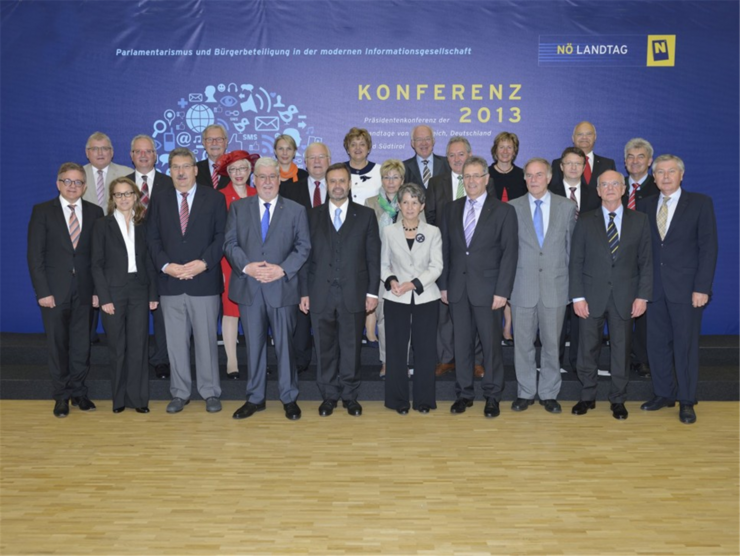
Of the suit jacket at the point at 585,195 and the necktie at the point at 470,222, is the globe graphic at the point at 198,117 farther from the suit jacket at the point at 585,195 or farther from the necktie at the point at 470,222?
the suit jacket at the point at 585,195

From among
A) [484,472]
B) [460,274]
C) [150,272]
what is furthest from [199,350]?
[484,472]

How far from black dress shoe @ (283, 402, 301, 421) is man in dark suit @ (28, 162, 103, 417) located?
1.46 m

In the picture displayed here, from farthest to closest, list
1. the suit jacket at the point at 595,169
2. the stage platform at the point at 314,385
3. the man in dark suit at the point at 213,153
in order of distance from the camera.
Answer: the man in dark suit at the point at 213,153, the suit jacket at the point at 595,169, the stage platform at the point at 314,385

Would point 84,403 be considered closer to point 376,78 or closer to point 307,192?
point 307,192

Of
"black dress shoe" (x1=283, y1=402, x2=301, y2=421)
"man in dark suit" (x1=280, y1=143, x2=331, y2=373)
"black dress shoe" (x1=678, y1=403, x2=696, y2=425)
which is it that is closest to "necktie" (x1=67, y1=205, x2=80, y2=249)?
"man in dark suit" (x1=280, y1=143, x2=331, y2=373)

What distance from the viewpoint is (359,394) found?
553 cm

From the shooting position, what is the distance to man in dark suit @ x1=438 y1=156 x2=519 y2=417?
4949 mm

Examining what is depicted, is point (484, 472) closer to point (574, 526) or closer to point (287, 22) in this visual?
point (574, 526)

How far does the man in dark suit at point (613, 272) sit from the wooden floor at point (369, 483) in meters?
0.56

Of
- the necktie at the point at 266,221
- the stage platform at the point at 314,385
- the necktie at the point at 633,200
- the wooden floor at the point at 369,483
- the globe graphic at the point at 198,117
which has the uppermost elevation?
the globe graphic at the point at 198,117

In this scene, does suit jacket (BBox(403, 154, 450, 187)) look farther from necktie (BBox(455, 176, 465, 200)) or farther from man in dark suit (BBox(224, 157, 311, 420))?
man in dark suit (BBox(224, 157, 311, 420))

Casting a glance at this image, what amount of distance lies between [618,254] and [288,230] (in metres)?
2.26

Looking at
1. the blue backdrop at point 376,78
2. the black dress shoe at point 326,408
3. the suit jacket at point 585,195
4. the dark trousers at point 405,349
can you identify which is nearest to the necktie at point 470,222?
the dark trousers at point 405,349

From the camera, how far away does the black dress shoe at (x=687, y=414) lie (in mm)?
4930
